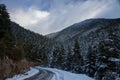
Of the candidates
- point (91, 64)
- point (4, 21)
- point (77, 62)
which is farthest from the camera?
point (77, 62)

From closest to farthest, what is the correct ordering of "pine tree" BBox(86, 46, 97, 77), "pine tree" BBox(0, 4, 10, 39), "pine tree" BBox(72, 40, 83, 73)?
1. "pine tree" BBox(0, 4, 10, 39)
2. "pine tree" BBox(86, 46, 97, 77)
3. "pine tree" BBox(72, 40, 83, 73)

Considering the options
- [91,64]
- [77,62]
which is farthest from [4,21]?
[77,62]

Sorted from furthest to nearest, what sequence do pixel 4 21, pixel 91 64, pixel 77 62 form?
pixel 77 62
pixel 91 64
pixel 4 21

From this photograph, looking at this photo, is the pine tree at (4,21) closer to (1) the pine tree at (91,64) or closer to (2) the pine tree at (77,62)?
(1) the pine tree at (91,64)

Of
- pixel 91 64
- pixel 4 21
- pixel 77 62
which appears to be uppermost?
pixel 4 21

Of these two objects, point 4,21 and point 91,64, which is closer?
point 4,21

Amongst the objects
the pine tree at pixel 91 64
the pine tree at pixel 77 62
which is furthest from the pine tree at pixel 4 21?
the pine tree at pixel 77 62

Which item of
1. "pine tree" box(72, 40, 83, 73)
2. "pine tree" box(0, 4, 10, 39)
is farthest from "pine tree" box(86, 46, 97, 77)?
"pine tree" box(0, 4, 10, 39)

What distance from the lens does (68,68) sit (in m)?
67.6

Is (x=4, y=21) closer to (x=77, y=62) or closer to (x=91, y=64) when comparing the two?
(x=91, y=64)

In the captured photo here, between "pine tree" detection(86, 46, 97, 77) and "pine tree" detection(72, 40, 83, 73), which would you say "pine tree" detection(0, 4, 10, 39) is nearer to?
"pine tree" detection(86, 46, 97, 77)

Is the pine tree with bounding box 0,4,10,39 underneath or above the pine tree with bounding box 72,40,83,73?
above

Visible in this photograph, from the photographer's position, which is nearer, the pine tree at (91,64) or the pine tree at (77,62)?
the pine tree at (91,64)

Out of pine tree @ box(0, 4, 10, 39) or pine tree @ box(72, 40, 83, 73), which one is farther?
pine tree @ box(72, 40, 83, 73)
